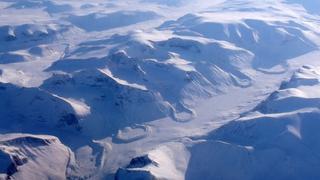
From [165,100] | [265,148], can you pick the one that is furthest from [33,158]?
[165,100]

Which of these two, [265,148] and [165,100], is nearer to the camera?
[265,148]

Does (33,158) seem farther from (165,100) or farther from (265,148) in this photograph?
(165,100)

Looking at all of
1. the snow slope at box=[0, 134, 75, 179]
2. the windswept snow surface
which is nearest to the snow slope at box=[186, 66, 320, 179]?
the windswept snow surface

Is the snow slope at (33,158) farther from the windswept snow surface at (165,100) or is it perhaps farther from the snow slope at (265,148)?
the snow slope at (265,148)

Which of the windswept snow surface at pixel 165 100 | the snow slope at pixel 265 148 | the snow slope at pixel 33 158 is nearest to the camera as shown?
the snow slope at pixel 33 158

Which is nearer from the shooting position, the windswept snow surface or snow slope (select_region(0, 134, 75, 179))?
snow slope (select_region(0, 134, 75, 179))

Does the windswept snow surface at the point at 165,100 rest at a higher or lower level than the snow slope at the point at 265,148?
lower

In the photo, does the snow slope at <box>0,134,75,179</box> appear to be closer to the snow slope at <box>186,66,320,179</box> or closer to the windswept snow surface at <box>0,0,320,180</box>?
the windswept snow surface at <box>0,0,320,180</box>

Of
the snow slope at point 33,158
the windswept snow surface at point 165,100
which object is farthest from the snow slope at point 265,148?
the snow slope at point 33,158

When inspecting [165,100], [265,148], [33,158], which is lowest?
[165,100]
